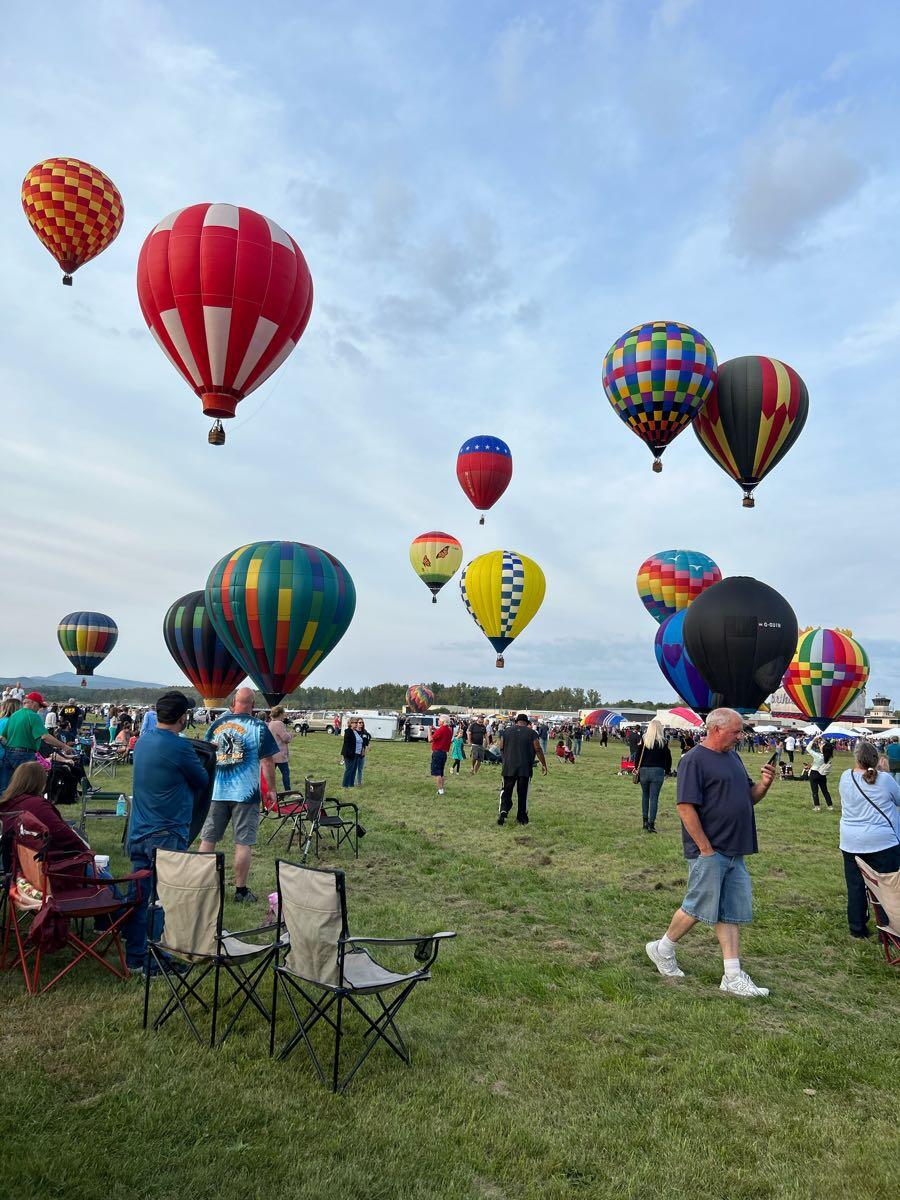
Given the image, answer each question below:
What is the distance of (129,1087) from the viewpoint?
360 cm

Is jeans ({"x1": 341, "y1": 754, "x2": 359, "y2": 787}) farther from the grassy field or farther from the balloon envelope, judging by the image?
the balloon envelope

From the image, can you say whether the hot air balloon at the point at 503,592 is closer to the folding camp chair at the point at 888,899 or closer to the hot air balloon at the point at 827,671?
the hot air balloon at the point at 827,671

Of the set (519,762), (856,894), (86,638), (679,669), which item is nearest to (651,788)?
(519,762)

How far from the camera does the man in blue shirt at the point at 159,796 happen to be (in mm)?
5109

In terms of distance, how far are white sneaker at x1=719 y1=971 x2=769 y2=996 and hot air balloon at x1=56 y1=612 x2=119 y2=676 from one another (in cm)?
4878

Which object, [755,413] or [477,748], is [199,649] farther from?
[755,413]

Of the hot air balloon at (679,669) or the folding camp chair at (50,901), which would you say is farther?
the hot air balloon at (679,669)

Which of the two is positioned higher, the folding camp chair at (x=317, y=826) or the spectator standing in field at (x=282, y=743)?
the spectator standing in field at (x=282, y=743)

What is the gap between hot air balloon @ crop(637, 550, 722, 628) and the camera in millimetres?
32625

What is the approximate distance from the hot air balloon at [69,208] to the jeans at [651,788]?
24.7 meters

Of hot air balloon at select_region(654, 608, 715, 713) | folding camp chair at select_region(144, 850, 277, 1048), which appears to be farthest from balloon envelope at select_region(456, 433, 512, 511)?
folding camp chair at select_region(144, 850, 277, 1048)

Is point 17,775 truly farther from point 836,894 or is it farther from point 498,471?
point 498,471

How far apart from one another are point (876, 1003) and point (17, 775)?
6400 millimetres

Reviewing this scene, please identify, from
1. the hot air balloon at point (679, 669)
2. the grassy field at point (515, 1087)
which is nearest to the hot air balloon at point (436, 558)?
the hot air balloon at point (679, 669)
